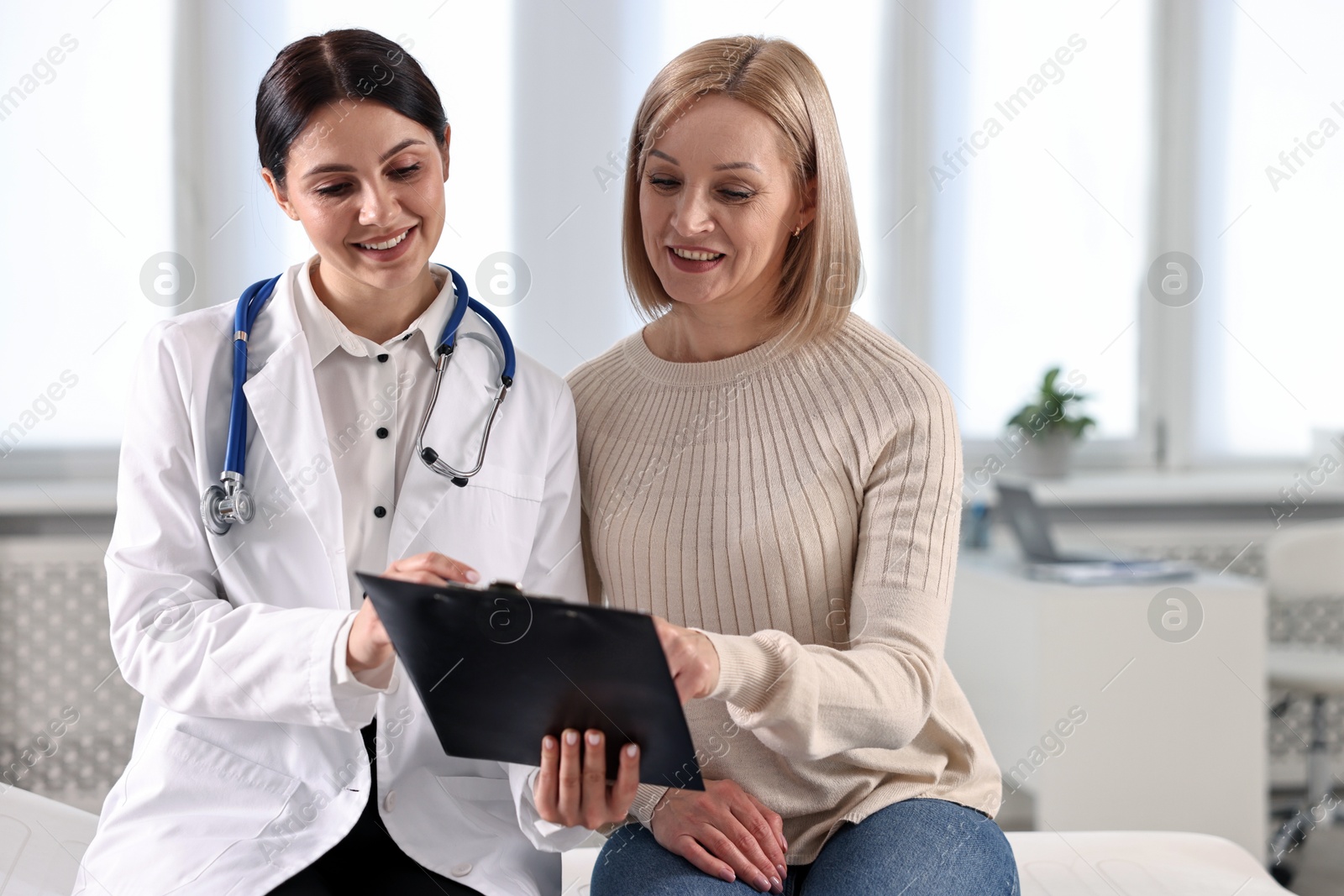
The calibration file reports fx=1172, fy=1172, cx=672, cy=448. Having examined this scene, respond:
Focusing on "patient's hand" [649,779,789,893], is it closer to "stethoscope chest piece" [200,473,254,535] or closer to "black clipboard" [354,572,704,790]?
"black clipboard" [354,572,704,790]

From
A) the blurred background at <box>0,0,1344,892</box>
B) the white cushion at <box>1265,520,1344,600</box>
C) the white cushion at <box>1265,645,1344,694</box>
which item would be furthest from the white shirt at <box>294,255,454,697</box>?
the white cushion at <box>1265,520,1344,600</box>

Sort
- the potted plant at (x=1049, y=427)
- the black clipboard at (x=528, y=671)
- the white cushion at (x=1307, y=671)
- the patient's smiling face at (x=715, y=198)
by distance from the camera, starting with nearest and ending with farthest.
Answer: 1. the black clipboard at (x=528, y=671)
2. the patient's smiling face at (x=715, y=198)
3. the white cushion at (x=1307, y=671)
4. the potted plant at (x=1049, y=427)

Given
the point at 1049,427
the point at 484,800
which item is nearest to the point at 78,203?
the point at 484,800

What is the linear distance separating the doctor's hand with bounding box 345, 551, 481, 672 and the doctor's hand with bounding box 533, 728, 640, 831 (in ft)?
0.54

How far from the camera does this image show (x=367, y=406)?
4.17ft

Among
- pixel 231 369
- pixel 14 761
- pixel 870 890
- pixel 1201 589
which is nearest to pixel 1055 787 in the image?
pixel 1201 589

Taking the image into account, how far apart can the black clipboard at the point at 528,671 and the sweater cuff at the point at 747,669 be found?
0.24 feet

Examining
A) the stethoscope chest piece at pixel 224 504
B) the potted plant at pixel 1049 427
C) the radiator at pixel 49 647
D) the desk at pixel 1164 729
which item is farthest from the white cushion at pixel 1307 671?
the radiator at pixel 49 647

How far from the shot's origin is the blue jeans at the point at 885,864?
1.15m

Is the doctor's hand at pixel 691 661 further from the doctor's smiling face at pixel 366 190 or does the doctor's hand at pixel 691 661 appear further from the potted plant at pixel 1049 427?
the potted plant at pixel 1049 427

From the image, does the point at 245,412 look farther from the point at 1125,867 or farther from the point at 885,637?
the point at 1125,867

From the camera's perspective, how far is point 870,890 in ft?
3.73

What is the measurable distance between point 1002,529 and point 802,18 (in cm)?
152

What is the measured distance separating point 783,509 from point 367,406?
1.53ft
